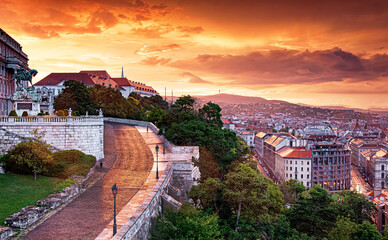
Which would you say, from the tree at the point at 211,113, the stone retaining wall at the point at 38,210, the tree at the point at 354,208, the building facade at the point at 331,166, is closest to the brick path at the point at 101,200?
the stone retaining wall at the point at 38,210

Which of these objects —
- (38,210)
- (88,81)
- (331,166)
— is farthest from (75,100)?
(331,166)

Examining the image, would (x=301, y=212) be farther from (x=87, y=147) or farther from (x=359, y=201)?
(x=87, y=147)

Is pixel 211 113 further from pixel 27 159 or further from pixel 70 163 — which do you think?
pixel 27 159

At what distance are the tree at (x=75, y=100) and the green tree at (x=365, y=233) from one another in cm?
4632

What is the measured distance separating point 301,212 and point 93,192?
78.7 feet

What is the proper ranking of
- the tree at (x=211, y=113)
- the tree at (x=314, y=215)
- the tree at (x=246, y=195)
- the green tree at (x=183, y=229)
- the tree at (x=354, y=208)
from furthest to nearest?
1. the tree at (x=211, y=113)
2. the tree at (x=354, y=208)
3. the tree at (x=314, y=215)
4. the tree at (x=246, y=195)
5. the green tree at (x=183, y=229)

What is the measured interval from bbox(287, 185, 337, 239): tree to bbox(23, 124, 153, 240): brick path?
17827 millimetres

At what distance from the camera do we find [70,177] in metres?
22.7

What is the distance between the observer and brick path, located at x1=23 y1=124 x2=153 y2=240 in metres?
14.7

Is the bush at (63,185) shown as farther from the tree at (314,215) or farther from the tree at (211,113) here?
the tree at (211,113)

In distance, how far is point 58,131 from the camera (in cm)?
2898

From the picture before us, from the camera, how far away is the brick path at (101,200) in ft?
48.1

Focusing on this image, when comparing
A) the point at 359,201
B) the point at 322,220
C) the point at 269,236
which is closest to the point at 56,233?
the point at 269,236

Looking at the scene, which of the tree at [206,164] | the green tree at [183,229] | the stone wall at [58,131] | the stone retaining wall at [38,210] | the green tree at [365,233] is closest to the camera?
the stone retaining wall at [38,210]
